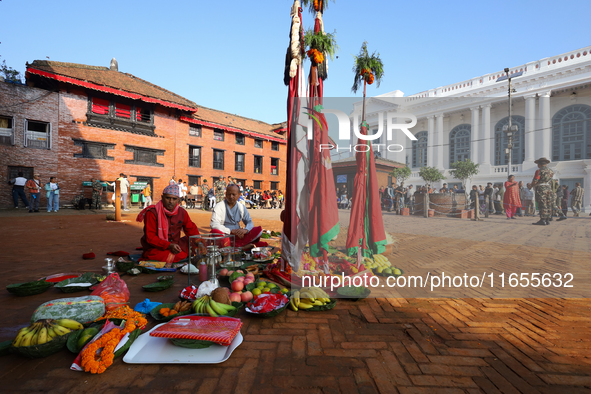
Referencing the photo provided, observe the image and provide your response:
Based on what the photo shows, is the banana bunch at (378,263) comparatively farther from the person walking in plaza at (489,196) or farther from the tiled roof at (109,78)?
the tiled roof at (109,78)

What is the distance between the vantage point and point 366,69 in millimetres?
3270

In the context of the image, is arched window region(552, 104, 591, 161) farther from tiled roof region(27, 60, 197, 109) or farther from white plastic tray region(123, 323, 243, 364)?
tiled roof region(27, 60, 197, 109)

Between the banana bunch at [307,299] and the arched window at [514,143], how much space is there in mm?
2416

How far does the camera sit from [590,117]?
9.19ft

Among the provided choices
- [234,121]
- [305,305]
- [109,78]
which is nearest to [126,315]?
[305,305]

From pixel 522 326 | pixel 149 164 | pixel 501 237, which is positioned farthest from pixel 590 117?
pixel 149 164

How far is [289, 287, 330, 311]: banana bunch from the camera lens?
2.70m

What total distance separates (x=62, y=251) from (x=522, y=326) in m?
6.68

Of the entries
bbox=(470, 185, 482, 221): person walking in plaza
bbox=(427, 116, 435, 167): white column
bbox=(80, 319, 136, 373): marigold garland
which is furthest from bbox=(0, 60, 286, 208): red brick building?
bbox=(470, 185, 482, 221): person walking in plaza

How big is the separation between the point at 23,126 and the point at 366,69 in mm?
19888

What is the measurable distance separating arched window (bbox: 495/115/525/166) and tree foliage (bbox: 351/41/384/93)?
1454 mm

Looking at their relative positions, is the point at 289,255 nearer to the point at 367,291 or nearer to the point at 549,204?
the point at 367,291

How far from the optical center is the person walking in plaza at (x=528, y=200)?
302 centimetres

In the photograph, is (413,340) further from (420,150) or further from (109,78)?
(109,78)
